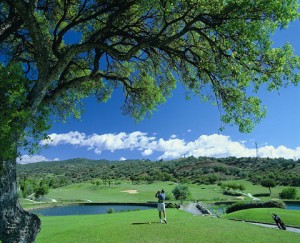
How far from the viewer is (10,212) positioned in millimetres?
8891

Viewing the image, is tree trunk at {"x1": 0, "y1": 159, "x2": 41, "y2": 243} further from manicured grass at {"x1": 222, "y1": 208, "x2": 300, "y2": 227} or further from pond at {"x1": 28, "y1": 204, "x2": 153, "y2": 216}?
pond at {"x1": 28, "y1": 204, "x2": 153, "y2": 216}

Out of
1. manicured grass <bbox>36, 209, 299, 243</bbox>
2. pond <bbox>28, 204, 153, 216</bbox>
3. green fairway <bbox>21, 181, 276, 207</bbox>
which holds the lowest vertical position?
pond <bbox>28, 204, 153, 216</bbox>

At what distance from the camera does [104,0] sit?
41.8 feet

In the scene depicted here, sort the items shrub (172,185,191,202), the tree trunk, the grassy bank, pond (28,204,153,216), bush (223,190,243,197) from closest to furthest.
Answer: the tree trunk < pond (28,204,153,216) < shrub (172,185,191,202) < the grassy bank < bush (223,190,243,197)

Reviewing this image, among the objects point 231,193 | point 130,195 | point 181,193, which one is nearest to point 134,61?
point 181,193

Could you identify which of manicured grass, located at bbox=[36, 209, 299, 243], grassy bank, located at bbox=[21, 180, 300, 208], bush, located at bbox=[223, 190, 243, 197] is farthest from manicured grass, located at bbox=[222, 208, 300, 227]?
bush, located at bbox=[223, 190, 243, 197]

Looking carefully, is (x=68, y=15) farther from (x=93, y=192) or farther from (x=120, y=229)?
(x=93, y=192)

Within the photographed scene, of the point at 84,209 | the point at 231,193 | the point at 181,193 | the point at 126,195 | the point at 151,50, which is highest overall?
the point at 151,50

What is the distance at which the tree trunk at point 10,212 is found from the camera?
8.79m

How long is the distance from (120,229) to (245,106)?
10.4 m

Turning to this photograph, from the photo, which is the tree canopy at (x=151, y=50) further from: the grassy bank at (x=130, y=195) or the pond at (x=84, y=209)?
the grassy bank at (x=130, y=195)

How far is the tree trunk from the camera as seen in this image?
879 cm

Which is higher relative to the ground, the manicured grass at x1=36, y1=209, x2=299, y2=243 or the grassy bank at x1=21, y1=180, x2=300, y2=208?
the manicured grass at x1=36, y1=209, x2=299, y2=243

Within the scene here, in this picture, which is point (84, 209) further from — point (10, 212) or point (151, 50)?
point (10, 212)
